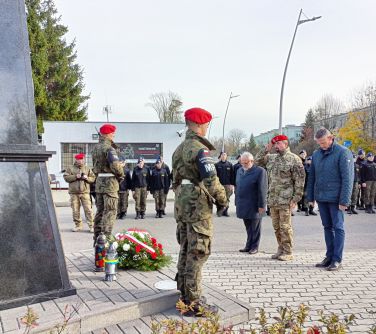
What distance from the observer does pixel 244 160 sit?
263 inches

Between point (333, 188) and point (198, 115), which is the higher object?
point (198, 115)

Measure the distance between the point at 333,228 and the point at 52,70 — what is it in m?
33.1

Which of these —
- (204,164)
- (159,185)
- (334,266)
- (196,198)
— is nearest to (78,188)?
(159,185)

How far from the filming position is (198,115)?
12.3ft

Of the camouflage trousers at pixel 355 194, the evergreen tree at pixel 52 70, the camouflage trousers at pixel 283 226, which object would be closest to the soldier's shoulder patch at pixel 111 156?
the camouflage trousers at pixel 283 226

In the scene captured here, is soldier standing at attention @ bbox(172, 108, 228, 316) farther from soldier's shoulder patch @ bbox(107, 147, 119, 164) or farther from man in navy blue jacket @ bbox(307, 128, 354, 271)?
man in navy blue jacket @ bbox(307, 128, 354, 271)

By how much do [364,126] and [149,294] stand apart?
4458 centimetres

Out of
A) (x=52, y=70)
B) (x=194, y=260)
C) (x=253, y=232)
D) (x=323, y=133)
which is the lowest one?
(x=253, y=232)

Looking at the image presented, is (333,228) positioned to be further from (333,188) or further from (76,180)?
(76,180)

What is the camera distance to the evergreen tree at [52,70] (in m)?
31.8

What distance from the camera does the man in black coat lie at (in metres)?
6.56

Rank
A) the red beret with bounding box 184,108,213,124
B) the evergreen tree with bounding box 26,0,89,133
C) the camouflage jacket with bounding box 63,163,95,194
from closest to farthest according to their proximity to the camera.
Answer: the red beret with bounding box 184,108,213,124 → the camouflage jacket with bounding box 63,163,95,194 → the evergreen tree with bounding box 26,0,89,133

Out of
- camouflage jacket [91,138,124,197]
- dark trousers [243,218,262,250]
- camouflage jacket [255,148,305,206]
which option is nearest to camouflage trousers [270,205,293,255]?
camouflage jacket [255,148,305,206]

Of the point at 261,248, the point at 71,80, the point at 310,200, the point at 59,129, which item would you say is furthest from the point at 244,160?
the point at 71,80
